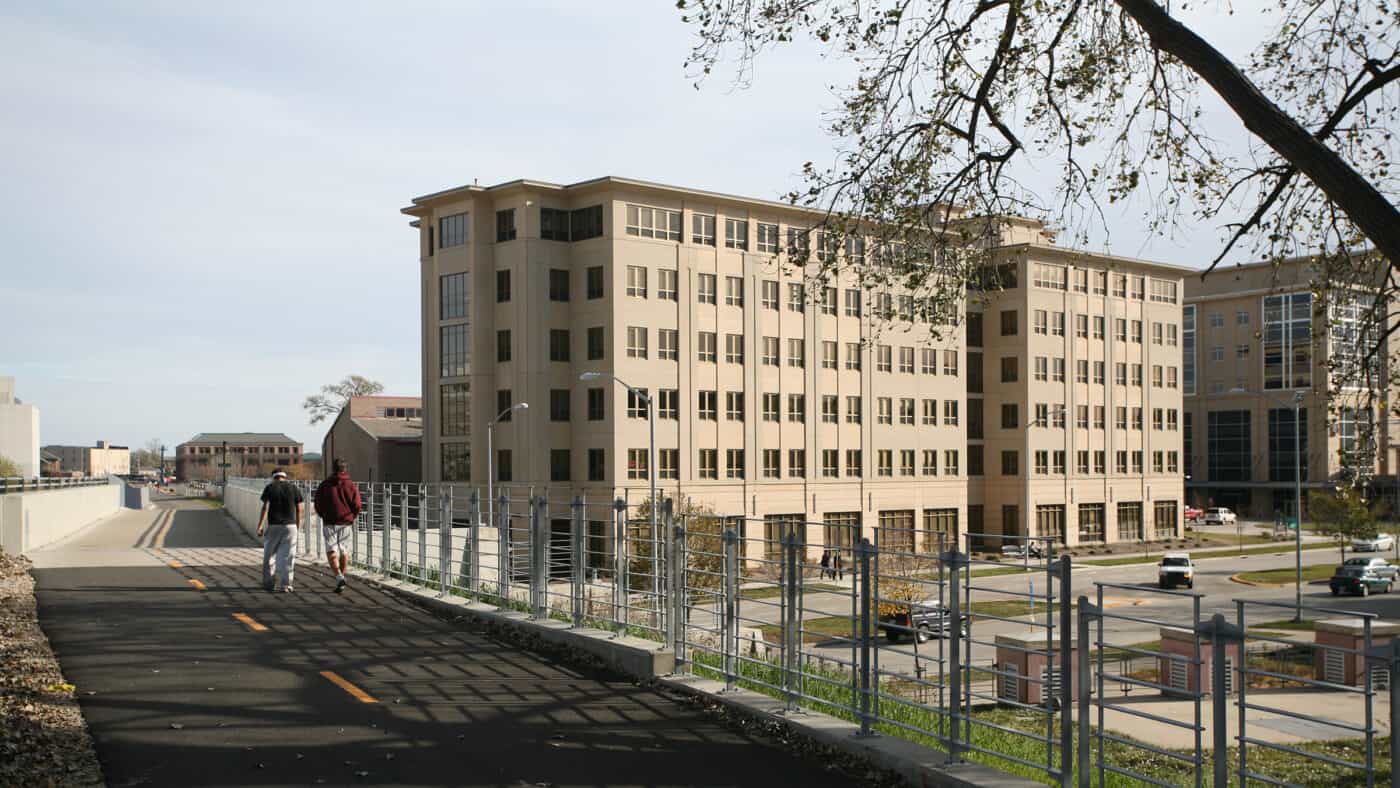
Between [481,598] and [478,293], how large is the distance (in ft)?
176

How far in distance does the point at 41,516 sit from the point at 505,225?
3994cm

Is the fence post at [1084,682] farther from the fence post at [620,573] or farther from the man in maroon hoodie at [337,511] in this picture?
the man in maroon hoodie at [337,511]

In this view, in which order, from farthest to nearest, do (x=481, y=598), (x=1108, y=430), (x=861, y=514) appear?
(x=1108, y=430) < (x=861, y=514) < (x=481, y=598)

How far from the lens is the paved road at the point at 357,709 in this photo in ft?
26.0

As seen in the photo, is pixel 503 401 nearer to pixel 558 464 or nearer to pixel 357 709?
pixel 558 464

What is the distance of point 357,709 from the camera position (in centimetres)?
958

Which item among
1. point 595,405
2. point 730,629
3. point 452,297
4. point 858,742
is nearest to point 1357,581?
point 595,405

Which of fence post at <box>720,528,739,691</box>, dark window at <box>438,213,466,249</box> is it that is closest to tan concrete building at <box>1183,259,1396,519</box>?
dark window at <box>438,213,466,249</box>

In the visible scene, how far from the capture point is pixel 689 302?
67000 mm

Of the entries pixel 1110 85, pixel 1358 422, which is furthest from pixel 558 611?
pixel 1358 422

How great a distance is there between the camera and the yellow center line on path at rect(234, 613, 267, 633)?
13819mm

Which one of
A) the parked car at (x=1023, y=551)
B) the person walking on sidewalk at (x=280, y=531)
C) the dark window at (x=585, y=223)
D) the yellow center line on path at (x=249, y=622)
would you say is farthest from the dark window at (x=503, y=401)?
the yellow center line on path at (x=249, y=622)

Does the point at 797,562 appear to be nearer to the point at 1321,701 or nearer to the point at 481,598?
the point at 481,598

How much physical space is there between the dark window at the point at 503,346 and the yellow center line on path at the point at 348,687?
187 feet
